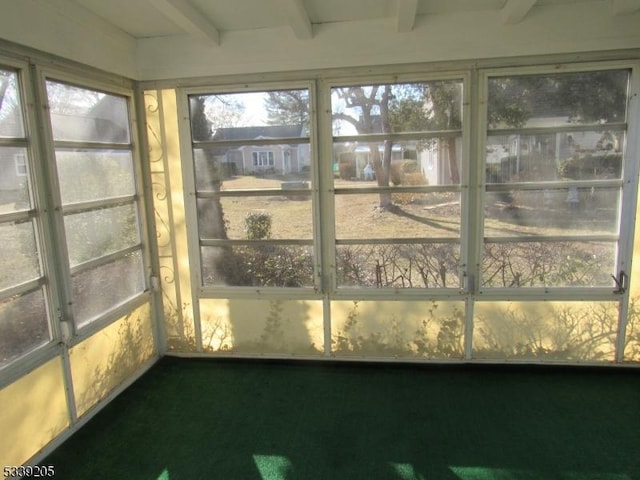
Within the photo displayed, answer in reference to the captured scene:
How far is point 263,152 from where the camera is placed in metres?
3.61

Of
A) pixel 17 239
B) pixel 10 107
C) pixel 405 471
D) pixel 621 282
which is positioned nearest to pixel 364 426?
pixel 405 471

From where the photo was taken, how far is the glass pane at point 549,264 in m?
3.41

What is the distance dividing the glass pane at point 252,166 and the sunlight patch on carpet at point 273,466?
1980 mm

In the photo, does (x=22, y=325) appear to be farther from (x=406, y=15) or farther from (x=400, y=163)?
(x=406, y=15)

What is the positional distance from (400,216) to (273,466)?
6.50 feet

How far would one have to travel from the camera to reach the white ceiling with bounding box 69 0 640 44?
2.86 metres

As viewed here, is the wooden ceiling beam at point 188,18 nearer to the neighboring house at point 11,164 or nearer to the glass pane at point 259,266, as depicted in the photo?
the neighboring house at point 11,164

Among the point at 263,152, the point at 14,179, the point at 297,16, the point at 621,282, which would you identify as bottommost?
the point at 621,282

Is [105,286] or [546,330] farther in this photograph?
[546,330]

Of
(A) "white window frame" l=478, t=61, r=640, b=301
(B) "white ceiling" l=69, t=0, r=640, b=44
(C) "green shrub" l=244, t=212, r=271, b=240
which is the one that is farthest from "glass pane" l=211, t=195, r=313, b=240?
(A) "white window frame" l=478, t=61, r=640, b=301

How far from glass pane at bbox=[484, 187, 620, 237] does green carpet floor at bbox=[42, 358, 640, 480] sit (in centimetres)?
109

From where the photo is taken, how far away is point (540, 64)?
322 cm

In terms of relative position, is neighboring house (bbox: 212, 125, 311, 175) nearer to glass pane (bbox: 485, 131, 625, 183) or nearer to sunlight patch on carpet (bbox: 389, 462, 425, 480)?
glass pane (bbox: 485, 131, 625, 183)

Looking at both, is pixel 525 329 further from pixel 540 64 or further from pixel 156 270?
pixel 156 270
